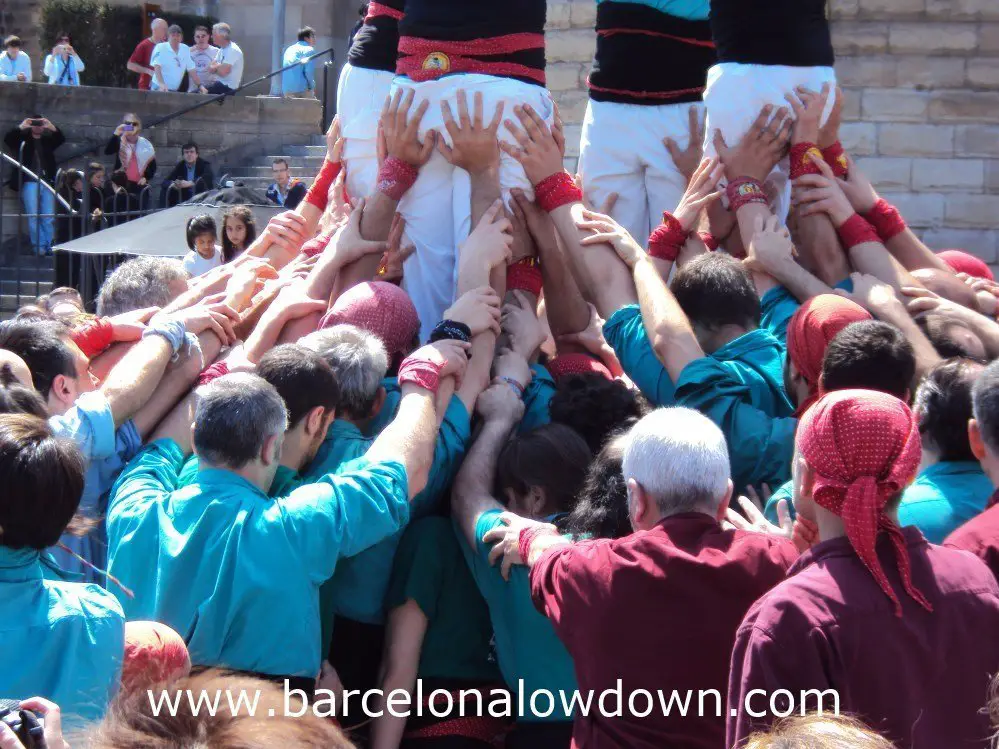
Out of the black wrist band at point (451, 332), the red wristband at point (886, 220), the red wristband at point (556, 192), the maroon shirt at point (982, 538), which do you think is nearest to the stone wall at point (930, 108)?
the red wristband at point (886, 220)

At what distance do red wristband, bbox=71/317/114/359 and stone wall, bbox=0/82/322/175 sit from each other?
495 inches

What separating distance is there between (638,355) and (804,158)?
3.43 feet

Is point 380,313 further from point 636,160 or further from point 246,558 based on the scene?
point 636,160

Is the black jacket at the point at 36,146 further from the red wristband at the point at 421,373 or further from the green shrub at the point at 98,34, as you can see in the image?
the red wristband at the point at 421,373

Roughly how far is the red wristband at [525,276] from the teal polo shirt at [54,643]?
2103 millimetres

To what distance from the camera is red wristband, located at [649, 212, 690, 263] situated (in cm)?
382

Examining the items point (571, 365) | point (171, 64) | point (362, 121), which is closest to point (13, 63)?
point (171, 64)

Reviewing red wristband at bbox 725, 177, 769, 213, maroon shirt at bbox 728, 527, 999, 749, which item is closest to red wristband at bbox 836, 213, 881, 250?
red wristband at bbox 725, 177, 769, 213

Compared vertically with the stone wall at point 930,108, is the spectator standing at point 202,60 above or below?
above

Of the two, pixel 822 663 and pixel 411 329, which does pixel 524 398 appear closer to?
pixel 411 329

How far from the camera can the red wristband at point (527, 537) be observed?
2.53 m

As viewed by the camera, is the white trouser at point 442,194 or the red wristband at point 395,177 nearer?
the white trouser at point 442,194

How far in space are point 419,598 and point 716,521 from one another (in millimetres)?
863

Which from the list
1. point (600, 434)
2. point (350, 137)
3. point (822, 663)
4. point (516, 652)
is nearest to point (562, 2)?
point (350, 137)
